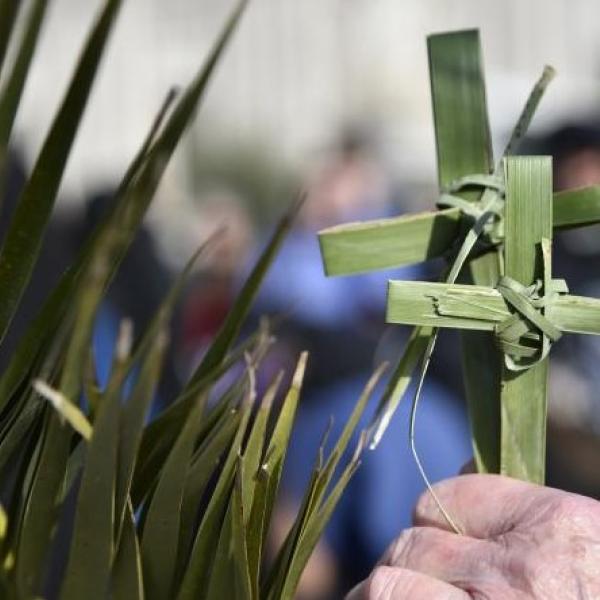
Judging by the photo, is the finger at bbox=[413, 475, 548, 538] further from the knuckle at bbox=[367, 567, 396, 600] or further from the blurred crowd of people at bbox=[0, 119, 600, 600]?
the blurred crowd of people at bbox=[0, 119, 600, 600]

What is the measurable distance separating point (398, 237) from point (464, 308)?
0.27ft

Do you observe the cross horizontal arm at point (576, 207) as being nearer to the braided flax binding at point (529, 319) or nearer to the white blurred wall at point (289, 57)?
the braided flax binding at point (529, 319)

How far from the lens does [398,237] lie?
91 centimetres

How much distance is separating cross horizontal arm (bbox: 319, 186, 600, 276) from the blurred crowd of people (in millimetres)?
888

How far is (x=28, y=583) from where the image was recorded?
66 centimetres

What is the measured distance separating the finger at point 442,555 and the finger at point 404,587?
0.05 feet

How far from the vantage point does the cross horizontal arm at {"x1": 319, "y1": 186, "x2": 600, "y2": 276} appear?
0.89 meters

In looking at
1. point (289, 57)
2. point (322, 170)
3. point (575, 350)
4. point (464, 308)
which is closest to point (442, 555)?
point (464, 308)

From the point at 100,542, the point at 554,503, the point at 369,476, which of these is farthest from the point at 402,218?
the point at 369,476

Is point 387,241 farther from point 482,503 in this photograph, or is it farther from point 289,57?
point 289,57

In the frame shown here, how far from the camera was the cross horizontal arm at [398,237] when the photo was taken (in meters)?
0.89

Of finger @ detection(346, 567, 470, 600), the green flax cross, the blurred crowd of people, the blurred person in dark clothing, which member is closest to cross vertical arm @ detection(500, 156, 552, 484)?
the green flax cross

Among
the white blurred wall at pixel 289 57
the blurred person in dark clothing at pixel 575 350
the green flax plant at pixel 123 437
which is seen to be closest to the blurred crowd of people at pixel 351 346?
the blurred person in dark clothing at pixel 575 350

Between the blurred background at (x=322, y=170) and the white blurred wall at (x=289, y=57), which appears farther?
the white blurred wall at (x=289, y=57)
